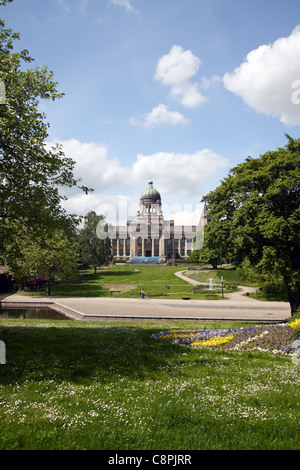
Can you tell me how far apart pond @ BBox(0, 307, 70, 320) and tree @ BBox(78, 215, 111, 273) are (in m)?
32.4

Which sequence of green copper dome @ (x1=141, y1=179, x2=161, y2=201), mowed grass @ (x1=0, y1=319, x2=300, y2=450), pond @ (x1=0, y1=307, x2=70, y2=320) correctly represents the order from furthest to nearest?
green copper dome @ (x1=141, y1=179, x2=161, y2=201)
pond @ (x1=0, y1=307, x2=70, y2=320)
mowed grass @ (x1=0, y1=319, x2=300, y2=450)

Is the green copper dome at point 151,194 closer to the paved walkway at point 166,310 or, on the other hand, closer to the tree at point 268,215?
the paved walkway at point 166,310

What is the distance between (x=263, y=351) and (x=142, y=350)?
458 centimetres

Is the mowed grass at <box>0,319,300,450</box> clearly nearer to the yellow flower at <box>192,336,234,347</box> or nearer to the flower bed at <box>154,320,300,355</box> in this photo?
the flower bed at <box>154,320,300,355</box>


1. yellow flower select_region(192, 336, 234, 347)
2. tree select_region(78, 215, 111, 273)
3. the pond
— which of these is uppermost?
tree select_region(78, 215, 111, 273)

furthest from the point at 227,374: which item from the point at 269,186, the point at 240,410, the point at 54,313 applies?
the point at 54,313

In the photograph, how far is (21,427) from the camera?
5.34m

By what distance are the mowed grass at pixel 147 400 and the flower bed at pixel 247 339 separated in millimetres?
1021

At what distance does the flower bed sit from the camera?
11129 millimetres

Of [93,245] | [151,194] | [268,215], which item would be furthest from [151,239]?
[268,215]

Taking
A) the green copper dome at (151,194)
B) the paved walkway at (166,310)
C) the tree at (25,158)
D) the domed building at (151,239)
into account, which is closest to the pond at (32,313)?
the paved walkway at (166,310)

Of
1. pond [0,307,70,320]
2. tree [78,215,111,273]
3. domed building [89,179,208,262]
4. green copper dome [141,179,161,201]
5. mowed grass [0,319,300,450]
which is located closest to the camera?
mowed grass [0,319,300,450]

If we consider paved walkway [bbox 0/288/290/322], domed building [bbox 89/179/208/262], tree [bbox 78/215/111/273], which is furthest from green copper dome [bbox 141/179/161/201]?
paved walkway [bbox 0/288/290/322]
